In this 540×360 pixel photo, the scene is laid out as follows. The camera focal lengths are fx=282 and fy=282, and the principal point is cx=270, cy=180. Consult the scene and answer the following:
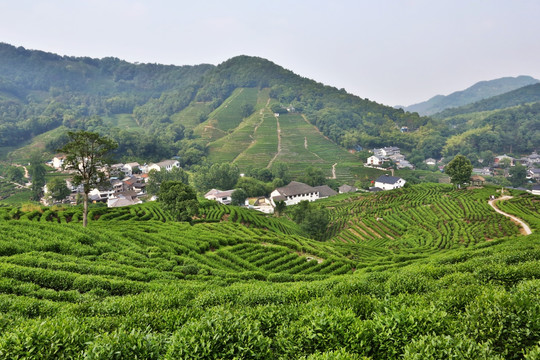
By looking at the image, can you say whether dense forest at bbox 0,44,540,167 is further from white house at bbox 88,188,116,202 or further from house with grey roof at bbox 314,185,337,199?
house with grey roof at bbox 314,185,337,199

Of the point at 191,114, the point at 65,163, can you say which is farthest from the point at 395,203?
the point at 191,114

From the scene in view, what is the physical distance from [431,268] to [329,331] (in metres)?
10.4

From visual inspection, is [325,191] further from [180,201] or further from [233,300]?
[233,300]

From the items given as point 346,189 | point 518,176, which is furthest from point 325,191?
point 518,176

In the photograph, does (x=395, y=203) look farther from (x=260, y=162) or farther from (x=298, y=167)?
(x=260, y=162)

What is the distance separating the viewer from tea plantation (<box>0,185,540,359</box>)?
6.35 metres

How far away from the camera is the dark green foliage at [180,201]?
35719 millimetres

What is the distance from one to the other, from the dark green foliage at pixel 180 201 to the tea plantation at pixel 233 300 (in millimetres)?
6462

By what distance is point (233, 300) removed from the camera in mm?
11188

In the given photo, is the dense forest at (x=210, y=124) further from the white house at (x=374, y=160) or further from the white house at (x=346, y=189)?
the white house at (x=346, y=189)

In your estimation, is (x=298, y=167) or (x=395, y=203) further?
(x=298, y=167)

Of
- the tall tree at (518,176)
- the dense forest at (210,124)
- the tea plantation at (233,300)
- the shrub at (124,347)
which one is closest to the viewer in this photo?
the shrub at (124,347)

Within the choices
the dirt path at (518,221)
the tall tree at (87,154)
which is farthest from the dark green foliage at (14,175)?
the dirt path at (518,221)

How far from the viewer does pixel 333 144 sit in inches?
4902
